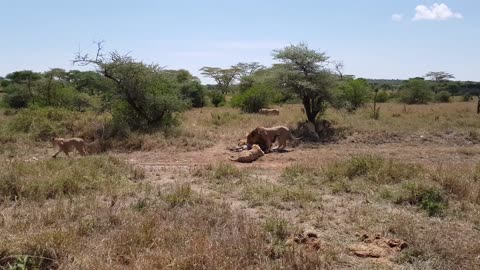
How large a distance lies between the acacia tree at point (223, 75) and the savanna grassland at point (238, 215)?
47975 mm

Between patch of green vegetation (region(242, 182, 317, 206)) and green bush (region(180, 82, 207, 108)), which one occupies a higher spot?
green bush (region(180, 82, 207, 108))

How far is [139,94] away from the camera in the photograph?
15789 mm

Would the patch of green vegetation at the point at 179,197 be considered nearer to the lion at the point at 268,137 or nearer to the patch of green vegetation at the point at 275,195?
the patch of green vegetation at the point at 275,195

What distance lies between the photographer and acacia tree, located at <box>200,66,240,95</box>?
5925 cm

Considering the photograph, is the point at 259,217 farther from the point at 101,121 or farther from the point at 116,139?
the point at 101,121

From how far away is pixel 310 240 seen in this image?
4.82 meters

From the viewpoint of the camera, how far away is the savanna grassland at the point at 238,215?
13.9 feet

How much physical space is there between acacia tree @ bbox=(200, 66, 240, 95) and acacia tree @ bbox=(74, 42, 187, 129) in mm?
42750

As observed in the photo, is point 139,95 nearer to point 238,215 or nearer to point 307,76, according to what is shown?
point 307,76

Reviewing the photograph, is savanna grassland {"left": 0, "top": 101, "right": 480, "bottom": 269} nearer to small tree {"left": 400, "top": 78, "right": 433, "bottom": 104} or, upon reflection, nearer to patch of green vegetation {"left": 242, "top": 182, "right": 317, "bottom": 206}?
patch of green vegetation {"left": 242, "top": 182, "right": 317, "bottom": 206}

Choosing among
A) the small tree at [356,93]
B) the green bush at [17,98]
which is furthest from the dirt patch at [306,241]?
the green bush at [17,98]

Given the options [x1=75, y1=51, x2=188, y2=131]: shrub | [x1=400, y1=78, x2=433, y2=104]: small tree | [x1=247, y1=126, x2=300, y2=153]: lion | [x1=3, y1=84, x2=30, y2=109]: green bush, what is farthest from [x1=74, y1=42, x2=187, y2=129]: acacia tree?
[x1=400, y1=78, x2=433, y2=104]: small tree

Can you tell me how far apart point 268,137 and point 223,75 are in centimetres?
4800

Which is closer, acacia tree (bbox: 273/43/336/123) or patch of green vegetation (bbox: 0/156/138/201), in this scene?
patch of green vegetation (bbox: 0/156/138/201)
